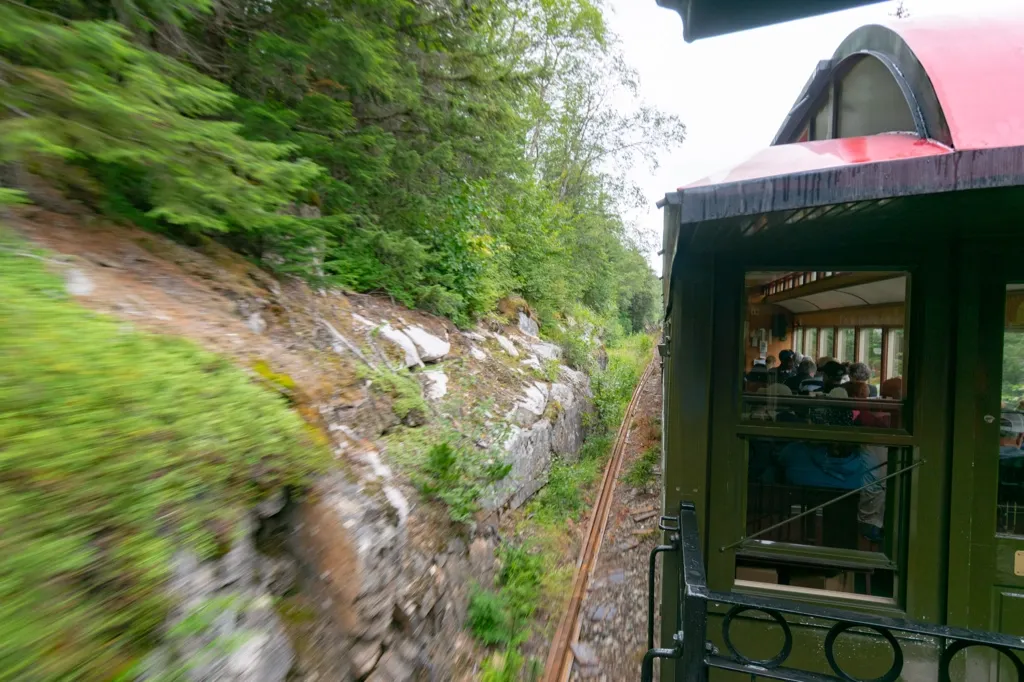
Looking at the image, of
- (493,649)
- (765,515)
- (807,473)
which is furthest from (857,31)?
(493,649)

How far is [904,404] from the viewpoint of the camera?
248 cm

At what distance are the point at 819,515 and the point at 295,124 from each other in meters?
5.33

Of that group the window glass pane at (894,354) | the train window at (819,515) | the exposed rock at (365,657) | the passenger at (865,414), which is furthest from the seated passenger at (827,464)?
the exposed rock at (365,657)

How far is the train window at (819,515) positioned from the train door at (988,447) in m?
0.28

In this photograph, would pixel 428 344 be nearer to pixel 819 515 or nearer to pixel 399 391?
pixel 399 391

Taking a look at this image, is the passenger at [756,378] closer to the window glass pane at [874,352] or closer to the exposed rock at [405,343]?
the window glass pane at [874,352]

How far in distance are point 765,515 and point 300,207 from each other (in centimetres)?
513

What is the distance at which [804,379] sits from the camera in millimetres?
2803

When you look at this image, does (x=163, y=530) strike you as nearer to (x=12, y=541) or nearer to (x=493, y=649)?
(x=12, y=541)

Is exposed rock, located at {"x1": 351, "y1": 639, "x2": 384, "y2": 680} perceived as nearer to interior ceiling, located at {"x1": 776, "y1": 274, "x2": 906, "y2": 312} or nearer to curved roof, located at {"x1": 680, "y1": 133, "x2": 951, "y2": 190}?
curved roof, located at {"x1": 680, "y1": 133, "x2": 951, "y2": 190}

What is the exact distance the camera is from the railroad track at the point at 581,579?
3.71 metres

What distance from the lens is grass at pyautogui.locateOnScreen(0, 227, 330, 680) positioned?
1130 mm

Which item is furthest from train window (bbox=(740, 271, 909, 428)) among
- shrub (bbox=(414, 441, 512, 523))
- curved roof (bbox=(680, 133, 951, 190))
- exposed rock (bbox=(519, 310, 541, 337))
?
exposed rock (bbox=(519, 310, 541, 337))

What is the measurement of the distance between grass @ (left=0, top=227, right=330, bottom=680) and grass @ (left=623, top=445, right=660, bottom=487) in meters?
6.93
